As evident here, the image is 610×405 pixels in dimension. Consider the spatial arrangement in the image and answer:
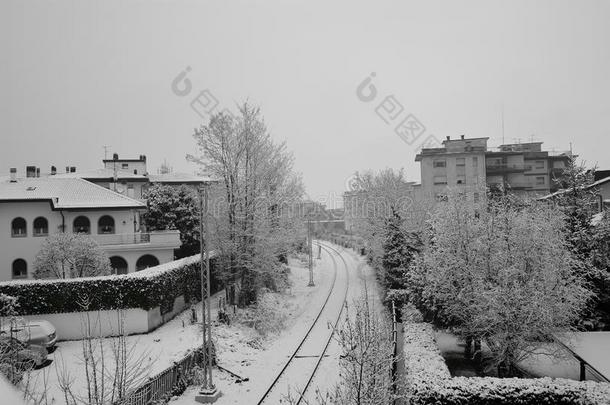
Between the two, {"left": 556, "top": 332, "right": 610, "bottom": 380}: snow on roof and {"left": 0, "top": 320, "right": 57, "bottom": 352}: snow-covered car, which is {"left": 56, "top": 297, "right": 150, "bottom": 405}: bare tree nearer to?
{"left": 0, "top": 320, "right": 57, "bottom": 352}: snow-covered car

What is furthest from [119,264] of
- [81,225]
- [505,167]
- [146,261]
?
[505,167]

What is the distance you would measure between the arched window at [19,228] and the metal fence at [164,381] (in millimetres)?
21723

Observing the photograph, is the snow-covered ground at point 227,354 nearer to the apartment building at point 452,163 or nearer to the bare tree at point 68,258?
the bare tree at point 68,258

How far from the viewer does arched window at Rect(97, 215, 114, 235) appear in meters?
35.5

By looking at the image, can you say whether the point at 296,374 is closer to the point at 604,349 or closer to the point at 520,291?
the point at 520,291

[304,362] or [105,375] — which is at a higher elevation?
[105,375]

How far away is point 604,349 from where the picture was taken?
1991 cm

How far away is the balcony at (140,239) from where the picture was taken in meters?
34.3

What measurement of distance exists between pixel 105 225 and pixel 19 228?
5765 millimetres

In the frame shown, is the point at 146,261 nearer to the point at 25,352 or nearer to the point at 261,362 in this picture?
the point at 261,362

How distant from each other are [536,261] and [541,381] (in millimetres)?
5191

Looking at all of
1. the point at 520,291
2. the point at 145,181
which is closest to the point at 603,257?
the point at 520,291

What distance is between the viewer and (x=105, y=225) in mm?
35750

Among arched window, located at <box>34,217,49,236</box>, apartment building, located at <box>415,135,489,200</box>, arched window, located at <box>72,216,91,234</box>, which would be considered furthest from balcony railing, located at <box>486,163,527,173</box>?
arched window, located at <box>34,217,49,236</box>
